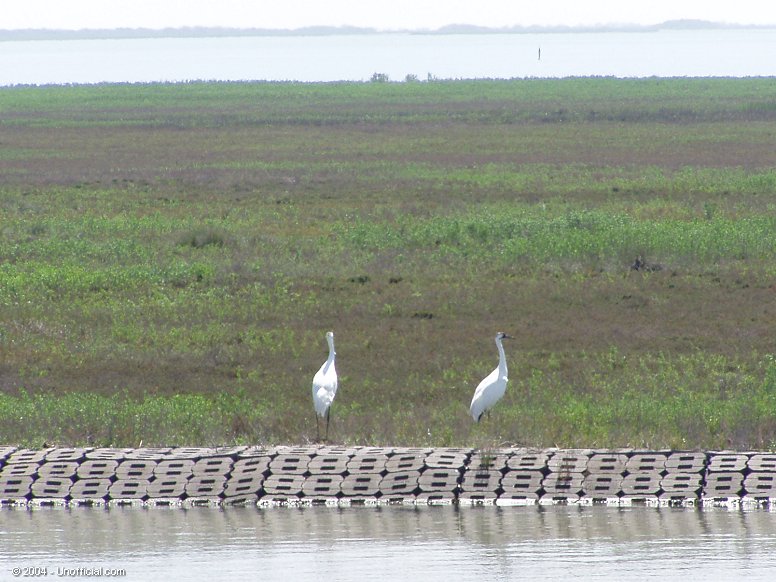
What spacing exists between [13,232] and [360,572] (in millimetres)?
21667

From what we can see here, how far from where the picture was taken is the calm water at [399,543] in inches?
413

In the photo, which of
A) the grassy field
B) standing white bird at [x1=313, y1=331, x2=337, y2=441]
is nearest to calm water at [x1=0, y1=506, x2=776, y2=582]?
standing white bird at [x1=313, y1=331, x2=337, y2=441]

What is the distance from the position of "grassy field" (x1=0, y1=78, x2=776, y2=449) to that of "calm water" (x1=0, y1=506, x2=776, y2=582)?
144 centimetres

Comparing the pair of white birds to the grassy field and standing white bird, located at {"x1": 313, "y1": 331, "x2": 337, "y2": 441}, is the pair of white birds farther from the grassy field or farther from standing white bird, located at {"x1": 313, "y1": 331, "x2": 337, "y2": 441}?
the grassy field

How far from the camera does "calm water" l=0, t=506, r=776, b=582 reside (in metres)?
10.5

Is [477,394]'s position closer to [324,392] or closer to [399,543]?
[324,392]

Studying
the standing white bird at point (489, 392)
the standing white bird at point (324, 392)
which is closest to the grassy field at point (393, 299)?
the standing white bird at point (489, 392)

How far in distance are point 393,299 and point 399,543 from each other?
36.0 ft

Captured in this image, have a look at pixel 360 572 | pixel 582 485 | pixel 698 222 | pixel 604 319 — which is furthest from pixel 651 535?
pixel 698 222

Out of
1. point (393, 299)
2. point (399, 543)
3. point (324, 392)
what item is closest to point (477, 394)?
point (324, 392)

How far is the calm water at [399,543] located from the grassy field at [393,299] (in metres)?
1.44

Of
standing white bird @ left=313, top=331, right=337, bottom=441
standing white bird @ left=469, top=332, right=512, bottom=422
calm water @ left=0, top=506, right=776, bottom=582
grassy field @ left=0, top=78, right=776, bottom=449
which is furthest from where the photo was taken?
grassy field @ left=0, top=78, right=776, bottom=449

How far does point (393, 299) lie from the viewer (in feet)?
72.3

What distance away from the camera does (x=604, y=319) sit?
66.3 feet
